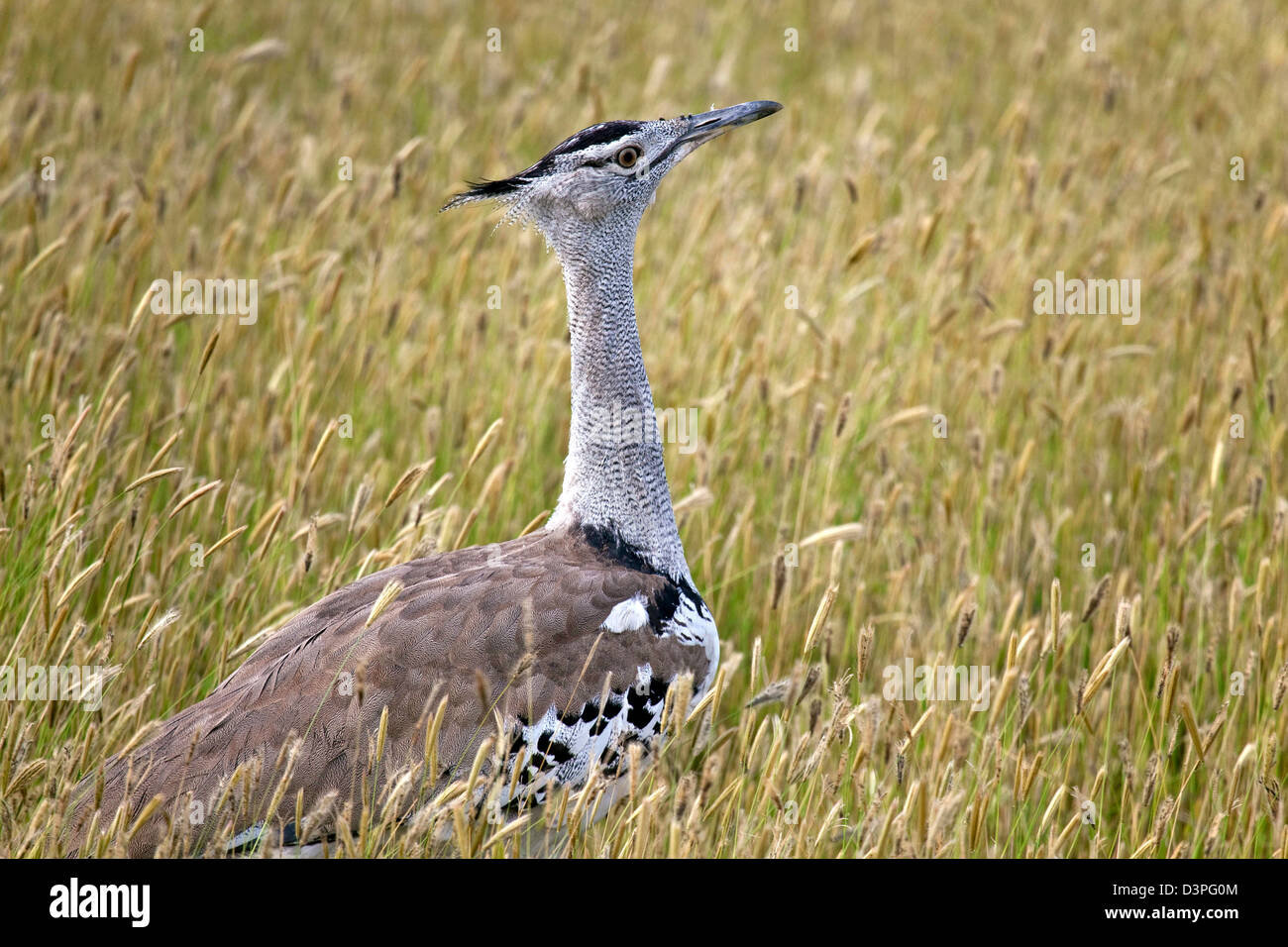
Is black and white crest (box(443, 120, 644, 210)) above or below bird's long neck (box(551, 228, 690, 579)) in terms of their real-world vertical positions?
above

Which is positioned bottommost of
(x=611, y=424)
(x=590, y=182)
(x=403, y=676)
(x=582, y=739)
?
(x=582, y=739)

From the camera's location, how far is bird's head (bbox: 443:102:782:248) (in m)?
3.33

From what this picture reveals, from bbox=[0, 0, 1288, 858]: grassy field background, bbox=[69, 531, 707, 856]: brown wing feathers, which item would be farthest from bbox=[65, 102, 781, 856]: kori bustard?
bbox=[0, 0, 1288, 858]: grassy field background

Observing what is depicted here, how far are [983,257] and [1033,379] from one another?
97cm

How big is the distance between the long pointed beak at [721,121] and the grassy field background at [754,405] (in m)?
0.91

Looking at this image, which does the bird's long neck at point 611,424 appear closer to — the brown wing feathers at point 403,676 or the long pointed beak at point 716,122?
the brown wing feathers at point 403,676

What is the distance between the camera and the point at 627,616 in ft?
10.0

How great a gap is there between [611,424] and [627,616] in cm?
54

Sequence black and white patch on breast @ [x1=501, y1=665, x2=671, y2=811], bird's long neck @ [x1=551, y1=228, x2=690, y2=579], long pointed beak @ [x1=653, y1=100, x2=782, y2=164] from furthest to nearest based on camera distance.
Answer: long pointed beak @ [x1=653, y1=100, x2=782, y2=164]
bird's long neck @ [x1=551, y1=228, x2=690, y2=579]
black and white patch on breast @ [x1=501, y1=665, x2=671, y2=811]

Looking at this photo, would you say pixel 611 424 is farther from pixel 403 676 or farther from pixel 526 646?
pixel 403 676

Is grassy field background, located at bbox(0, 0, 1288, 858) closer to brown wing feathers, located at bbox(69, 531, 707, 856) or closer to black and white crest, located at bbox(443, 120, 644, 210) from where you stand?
brown wing feathers, located at bbox(69, 531, 707, 856)

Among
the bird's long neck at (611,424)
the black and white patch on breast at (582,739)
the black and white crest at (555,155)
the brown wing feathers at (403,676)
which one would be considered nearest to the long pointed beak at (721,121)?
the black and white crest at (555,155)

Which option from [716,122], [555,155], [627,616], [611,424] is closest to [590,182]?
[555,155]
